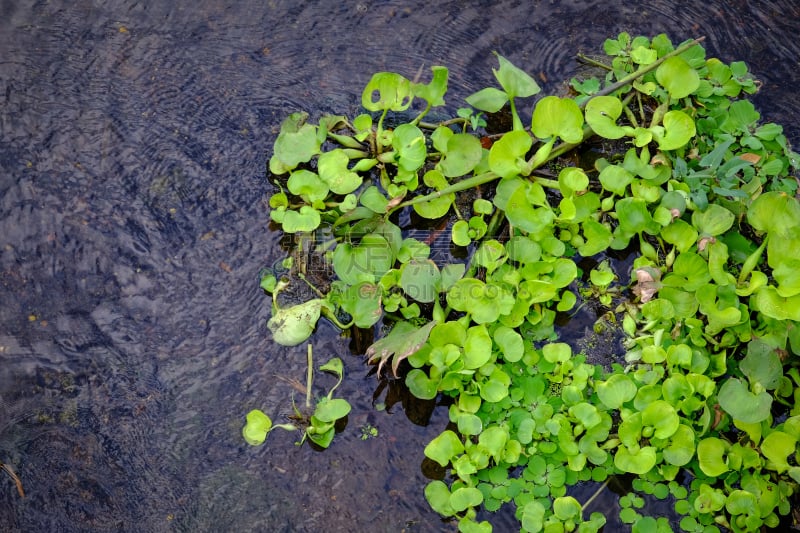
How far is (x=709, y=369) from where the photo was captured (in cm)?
153

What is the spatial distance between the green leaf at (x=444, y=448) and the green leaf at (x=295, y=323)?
36 centimetres

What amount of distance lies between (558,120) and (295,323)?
2.44ft

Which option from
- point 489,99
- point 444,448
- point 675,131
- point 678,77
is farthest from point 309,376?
point 678,77

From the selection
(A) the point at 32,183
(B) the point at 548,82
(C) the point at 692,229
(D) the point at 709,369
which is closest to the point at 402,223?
(B) the point at 548,82

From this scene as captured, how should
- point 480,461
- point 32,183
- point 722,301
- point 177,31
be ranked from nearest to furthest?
point 480,461 → point 722,301 → point 32,183 → point 177,31

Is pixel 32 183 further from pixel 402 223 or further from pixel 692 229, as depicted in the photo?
pixel 692 229

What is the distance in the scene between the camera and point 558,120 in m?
1.59

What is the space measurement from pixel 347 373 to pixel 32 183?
871mm

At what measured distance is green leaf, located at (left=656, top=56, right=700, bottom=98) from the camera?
1.65 m

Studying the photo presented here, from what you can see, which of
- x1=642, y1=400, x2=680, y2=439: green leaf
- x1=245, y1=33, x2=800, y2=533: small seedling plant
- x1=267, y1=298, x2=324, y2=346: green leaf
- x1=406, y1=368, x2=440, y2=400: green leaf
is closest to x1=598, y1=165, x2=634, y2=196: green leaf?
x1=245, y1=33, x2=800, y2=533: small seedling plant

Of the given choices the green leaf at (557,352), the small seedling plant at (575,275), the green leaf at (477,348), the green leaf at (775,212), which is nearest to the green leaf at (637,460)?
the small seedling plant at (575,275)

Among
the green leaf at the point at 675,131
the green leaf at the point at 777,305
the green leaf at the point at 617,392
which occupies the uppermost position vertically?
the green leaf at the point at 675,131

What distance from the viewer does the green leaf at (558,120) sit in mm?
1571

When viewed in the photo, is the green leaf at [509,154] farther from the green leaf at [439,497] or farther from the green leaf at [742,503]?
the green leaf at [742,503]
